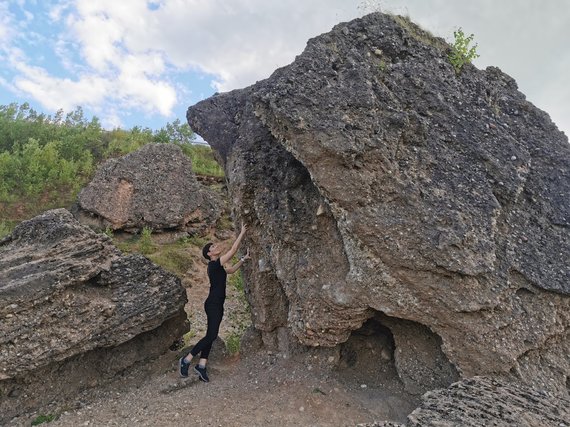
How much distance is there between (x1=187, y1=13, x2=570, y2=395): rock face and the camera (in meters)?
6.86

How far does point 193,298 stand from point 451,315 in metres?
10.9

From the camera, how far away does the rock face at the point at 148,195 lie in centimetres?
1923

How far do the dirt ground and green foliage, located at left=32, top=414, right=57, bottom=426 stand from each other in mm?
82

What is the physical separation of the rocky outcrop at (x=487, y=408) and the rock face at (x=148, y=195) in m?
15.6

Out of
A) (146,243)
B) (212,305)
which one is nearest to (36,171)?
(146,243)

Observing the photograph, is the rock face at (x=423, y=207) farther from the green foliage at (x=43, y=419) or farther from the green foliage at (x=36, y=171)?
the green foliage at (x=36, y=171)

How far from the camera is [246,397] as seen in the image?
25.8ft

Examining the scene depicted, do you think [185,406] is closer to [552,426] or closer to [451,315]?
[451,315]

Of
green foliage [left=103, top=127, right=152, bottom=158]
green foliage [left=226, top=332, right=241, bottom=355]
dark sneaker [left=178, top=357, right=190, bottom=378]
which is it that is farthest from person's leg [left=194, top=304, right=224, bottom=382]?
green foliage [left=103, top=127, right=152, bottom=158]

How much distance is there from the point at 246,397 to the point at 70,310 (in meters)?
3.36

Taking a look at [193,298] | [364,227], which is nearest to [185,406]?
[364,227]

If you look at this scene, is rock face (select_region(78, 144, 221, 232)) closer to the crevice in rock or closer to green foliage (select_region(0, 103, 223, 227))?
green foliage (select_region(0, 103, 223, 227))

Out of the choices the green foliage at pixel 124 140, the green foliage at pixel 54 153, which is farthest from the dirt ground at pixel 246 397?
the green foliage at pixel 124 140

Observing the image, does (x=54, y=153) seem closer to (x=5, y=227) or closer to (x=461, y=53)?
(x=5, y=227)
